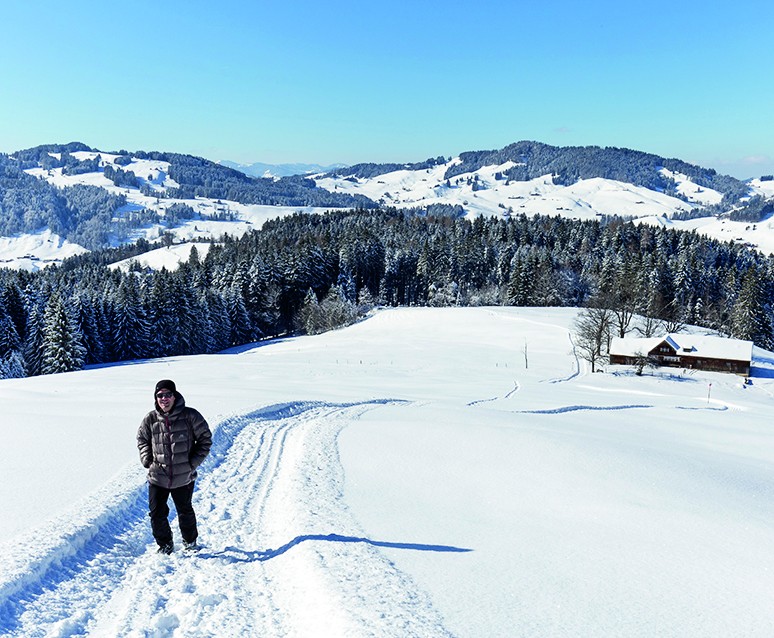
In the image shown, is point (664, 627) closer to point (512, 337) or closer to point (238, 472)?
point (238, 472)

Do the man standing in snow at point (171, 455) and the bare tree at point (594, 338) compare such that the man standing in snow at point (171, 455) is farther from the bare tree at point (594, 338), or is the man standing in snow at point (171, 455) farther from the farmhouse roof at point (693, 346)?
the farmhouse roof at point (693, 346)

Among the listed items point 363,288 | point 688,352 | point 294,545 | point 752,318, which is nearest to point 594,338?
Result: point 688,352

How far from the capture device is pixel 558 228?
124 meters

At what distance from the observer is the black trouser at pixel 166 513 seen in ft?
21.7

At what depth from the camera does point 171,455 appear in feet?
21.6

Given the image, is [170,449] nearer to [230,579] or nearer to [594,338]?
[230,579]

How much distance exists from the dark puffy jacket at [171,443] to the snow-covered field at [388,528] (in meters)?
1.10

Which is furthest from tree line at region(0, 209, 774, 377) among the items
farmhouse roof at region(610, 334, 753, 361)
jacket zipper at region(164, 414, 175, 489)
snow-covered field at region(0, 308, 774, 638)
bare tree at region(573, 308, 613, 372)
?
jacket zipper at region(164, 414, 175, 489)

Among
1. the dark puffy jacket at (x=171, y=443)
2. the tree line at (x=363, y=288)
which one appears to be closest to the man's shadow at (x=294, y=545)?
the dark puffy jacket at (x=171, y=443)

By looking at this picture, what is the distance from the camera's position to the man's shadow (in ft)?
21.9

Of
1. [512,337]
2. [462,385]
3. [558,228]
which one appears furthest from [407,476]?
[558,228]

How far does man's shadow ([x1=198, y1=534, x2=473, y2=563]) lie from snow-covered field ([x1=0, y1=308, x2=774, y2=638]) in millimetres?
39

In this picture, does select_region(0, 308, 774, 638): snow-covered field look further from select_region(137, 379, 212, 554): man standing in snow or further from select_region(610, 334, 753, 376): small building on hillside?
select_region(610, 334, 753, 376): small building on hillside

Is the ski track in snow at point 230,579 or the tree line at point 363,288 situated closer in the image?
the ski track in snow at point 230,579
